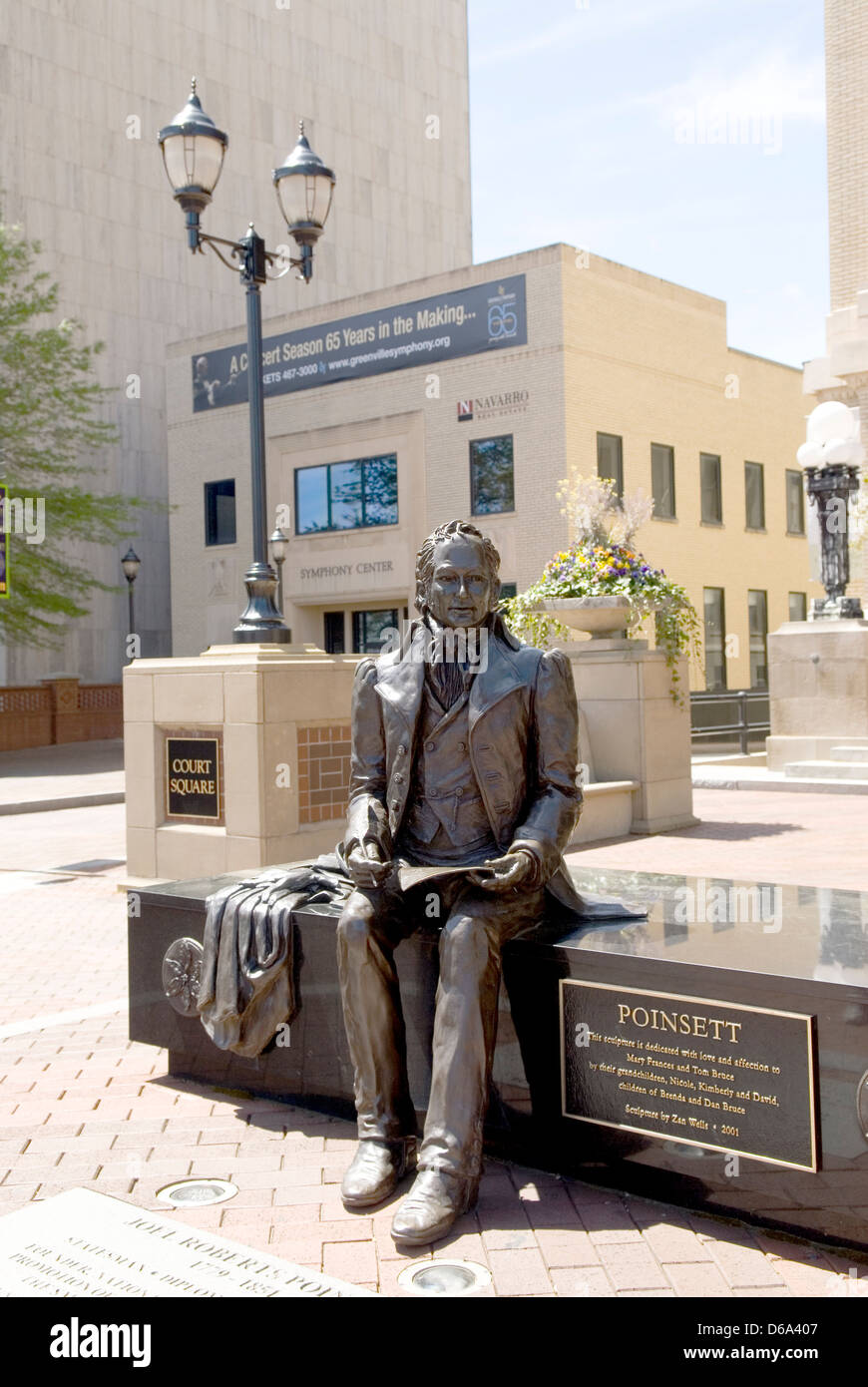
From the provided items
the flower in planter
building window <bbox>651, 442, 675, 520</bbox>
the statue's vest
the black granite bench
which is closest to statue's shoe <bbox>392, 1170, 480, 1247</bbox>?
the black granite bench

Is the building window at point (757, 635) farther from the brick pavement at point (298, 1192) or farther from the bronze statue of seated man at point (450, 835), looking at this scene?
the bronze statue of seated man at point (450, 835)

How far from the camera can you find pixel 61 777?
74.4 ft

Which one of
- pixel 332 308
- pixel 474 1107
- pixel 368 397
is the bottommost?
pixel 474 1107

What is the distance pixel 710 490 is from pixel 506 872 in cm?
3021

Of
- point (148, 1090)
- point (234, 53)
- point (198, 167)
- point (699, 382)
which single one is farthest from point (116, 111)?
point (148, 1090)

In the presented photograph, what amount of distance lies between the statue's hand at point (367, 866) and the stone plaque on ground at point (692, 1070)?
70 cm

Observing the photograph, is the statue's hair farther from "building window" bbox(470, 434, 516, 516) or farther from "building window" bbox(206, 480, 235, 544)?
"building window" bbox(206, 480, 235, 544)

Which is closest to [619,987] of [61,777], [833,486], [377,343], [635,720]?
[635,720]

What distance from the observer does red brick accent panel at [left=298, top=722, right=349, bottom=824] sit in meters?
9.13

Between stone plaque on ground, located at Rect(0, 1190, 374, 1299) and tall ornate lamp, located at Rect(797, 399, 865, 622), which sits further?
tall ornate lamp, located at Rect(797, 399, 865, 622)

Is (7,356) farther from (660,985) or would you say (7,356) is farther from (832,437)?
(660,985)

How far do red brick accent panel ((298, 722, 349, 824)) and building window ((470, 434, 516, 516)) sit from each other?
20.0 m
